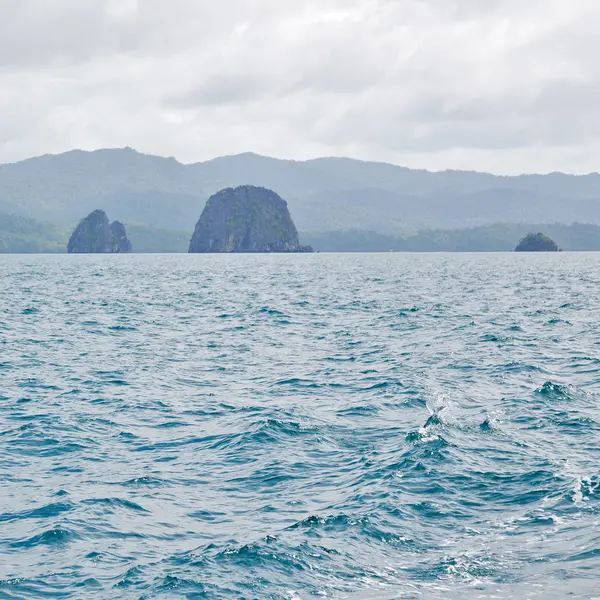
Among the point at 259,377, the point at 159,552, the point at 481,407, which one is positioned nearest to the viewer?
the point at 159,552

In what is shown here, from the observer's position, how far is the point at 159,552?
1959cm

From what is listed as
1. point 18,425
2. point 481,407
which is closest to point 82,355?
point 18,425

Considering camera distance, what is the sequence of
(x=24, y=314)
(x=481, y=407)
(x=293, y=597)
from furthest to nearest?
(x=24, y=314) < (x=481, y=407) < (x=293, y=597)

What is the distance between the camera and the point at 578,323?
72688mm

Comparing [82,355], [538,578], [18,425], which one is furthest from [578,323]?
[538,578]

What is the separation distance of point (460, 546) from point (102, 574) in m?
8.55

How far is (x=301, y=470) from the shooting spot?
1047 inches

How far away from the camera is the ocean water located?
18188mm

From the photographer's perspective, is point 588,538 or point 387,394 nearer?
point 588,538

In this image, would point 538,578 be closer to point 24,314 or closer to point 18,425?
point 18,425

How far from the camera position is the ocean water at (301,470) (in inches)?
716

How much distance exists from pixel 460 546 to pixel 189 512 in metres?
7.50

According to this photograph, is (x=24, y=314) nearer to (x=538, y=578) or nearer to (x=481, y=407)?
(x=481, y=407)

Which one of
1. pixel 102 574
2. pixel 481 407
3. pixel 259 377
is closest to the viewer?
pixel 102 574
